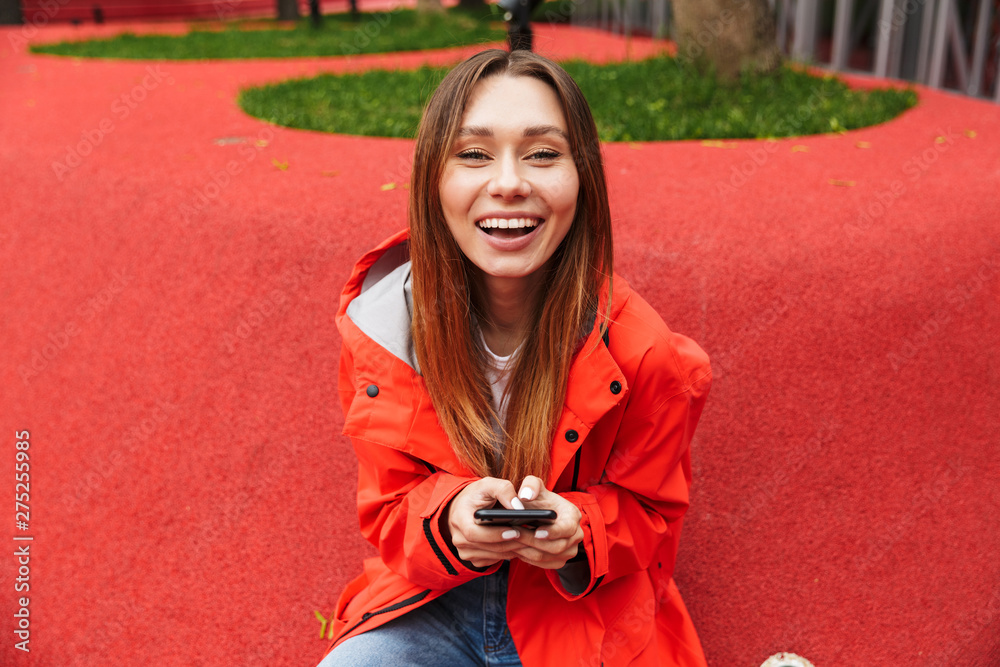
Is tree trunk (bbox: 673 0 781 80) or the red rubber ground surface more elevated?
tree trunk (bbox: 673 0 781 80)

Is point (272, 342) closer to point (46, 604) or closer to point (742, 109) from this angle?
point (46, 604)

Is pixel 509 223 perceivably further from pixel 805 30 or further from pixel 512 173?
pixel 805 30

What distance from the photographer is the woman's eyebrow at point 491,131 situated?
73.2 inches

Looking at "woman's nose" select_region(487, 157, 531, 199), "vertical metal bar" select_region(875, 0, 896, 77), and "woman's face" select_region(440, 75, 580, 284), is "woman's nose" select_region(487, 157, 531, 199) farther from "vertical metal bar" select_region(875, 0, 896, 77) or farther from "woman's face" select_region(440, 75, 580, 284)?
"vertical metal bar" select_region(875, 0, 896, 77)

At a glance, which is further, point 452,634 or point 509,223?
point 452,634

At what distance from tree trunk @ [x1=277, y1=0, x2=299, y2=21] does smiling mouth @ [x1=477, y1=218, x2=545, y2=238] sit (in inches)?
737

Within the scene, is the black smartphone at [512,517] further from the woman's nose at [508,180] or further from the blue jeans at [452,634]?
the woman's nose at [508,180]

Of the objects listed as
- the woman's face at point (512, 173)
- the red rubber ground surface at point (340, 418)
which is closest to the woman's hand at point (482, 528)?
the woman's face at point (512, 173)

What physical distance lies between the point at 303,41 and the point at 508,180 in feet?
40.5

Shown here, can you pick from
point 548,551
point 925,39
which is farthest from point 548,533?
point 925,39

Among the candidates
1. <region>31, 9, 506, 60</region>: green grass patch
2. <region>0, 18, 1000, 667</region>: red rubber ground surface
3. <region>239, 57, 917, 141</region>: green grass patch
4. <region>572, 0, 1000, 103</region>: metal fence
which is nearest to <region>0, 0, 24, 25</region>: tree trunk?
<region>31, 9, 506, 60</region>: green grass patch

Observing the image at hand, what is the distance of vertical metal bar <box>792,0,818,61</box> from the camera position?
33.6ft

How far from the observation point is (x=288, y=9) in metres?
18.8

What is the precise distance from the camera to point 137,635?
282 centimetres
